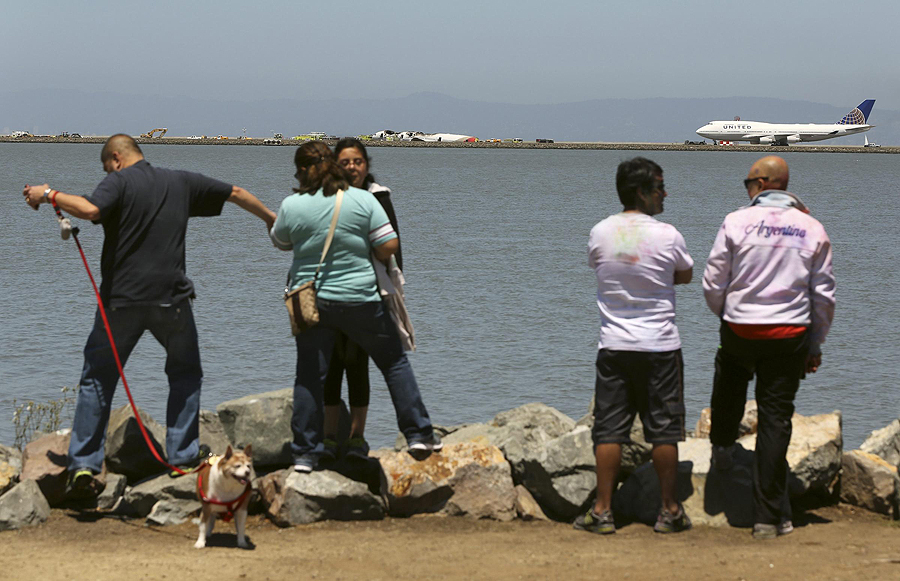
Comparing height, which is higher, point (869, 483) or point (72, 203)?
point (72, 203)

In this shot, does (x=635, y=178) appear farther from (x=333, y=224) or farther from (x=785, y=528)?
(x=785, y=528)

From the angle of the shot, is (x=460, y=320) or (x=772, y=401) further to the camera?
(x=460, y=320)

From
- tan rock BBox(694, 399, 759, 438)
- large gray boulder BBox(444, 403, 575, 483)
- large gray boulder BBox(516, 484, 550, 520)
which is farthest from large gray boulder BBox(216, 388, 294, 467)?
tan rock BBox(694, 399, 759, 438)

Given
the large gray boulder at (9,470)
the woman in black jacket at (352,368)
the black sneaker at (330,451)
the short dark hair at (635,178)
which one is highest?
the short dark hair at (635,178)

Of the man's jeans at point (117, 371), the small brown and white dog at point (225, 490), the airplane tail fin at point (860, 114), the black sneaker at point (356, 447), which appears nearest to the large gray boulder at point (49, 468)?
the man's jeans at point (117, 371)

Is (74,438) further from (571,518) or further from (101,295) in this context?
(571,518)

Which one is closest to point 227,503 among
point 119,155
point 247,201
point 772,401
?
point 247,201

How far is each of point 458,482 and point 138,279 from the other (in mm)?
2015

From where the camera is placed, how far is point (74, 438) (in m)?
5.91

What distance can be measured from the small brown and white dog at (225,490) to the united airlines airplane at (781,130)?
181045 millimetres

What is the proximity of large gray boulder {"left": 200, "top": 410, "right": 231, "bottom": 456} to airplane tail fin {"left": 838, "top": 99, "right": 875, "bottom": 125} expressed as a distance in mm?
195704

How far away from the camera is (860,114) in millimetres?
188250

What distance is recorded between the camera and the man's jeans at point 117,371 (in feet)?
19.1

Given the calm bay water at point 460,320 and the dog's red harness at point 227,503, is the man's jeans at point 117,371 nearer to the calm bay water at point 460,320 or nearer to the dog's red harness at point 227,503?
the dog's red harness at point 227,503
